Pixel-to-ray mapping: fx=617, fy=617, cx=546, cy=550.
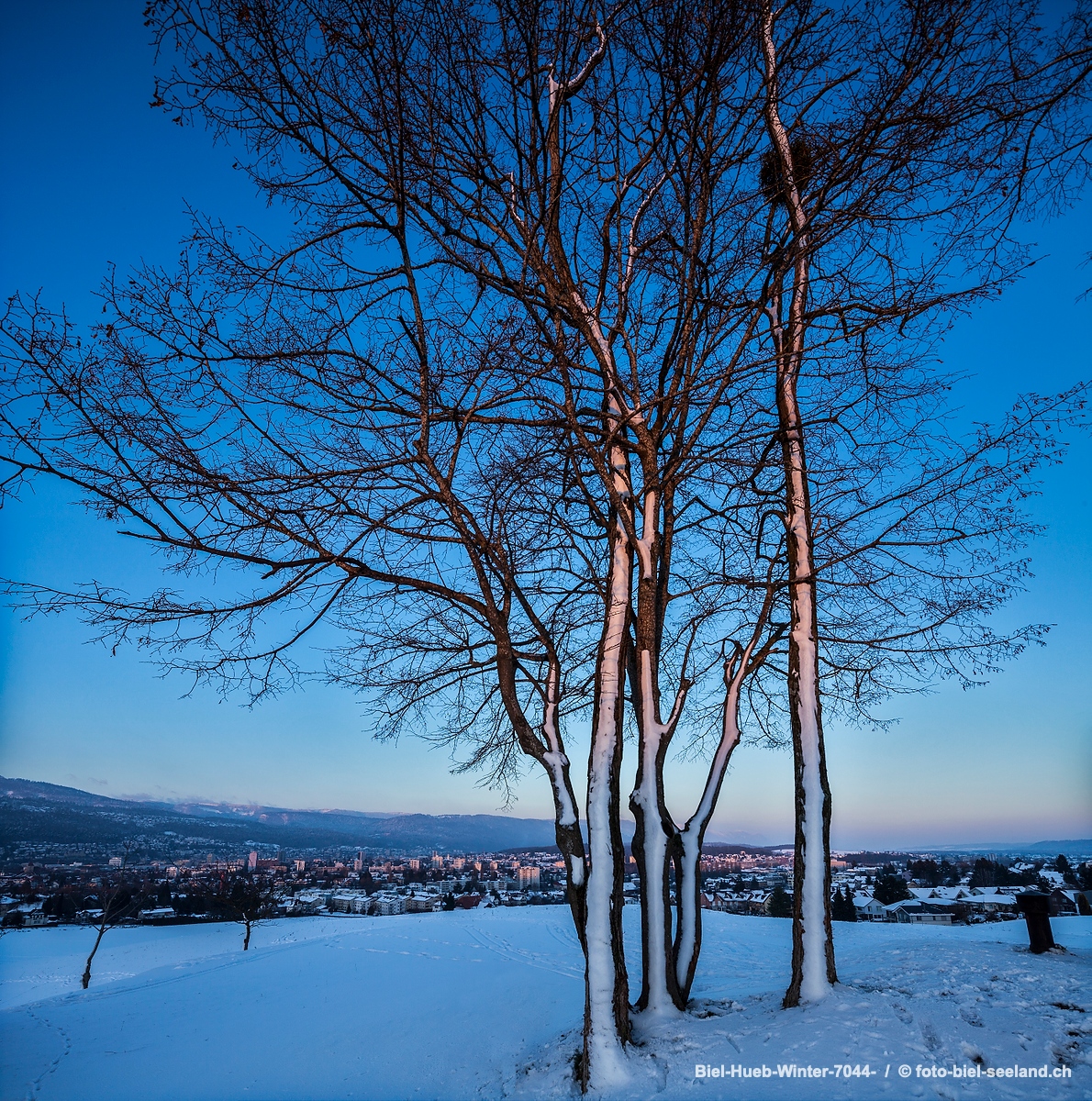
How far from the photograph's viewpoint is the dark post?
582 cm

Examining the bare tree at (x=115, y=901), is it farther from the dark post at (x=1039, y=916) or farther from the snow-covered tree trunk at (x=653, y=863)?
the dark post at (x=1039, y=916)

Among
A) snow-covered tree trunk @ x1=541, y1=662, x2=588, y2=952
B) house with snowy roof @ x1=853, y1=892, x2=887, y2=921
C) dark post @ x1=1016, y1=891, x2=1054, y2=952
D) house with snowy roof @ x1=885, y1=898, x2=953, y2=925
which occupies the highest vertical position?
snow-covered tree trunk @ x1=541, y1=662, x2=588, y2=952

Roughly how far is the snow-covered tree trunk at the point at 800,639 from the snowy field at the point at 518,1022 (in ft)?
1.10

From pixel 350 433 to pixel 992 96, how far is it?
4875 millimetres

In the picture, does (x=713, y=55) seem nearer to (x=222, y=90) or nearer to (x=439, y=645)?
(x=222, y=90)

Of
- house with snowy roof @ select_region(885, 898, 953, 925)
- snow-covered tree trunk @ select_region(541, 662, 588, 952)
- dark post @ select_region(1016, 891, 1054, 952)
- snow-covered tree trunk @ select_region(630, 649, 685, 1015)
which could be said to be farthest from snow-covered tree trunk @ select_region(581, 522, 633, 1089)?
house with snowy roof @ select_region(885, 898, 953, 925)

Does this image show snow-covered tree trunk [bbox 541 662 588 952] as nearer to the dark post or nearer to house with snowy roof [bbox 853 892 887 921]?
the dark post

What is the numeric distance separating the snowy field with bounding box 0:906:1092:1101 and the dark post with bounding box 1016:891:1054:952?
231 mm

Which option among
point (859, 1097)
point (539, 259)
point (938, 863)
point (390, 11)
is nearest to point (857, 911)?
point (938, 863)

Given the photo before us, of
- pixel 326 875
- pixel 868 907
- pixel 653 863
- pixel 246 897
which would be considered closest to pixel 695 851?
pixel 653 863

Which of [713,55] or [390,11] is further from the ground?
[713,55]

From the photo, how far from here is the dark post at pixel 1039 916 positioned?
19.1ft

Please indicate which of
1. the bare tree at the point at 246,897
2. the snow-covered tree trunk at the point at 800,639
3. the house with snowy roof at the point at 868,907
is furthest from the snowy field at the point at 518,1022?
the bare tree at the point at 246,897

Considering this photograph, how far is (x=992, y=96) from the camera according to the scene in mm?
3865
